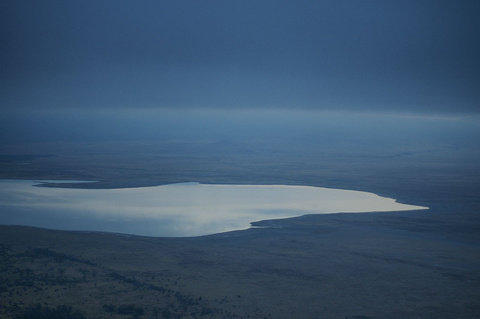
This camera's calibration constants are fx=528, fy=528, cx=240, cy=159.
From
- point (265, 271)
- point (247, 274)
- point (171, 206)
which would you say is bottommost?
point (247, 274)

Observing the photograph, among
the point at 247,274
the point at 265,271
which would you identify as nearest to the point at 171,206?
the point at 265,271

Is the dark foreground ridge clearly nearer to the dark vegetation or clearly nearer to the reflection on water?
the dark vegetation

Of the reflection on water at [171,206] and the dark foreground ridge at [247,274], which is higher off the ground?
the reflection on water at [171,206]

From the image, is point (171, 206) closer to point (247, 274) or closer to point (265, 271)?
point (265, 271)

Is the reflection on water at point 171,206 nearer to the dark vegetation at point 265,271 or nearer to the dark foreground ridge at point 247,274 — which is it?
the dark vegetation at point 265,271

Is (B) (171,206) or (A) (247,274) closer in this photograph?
(A) (247,274)

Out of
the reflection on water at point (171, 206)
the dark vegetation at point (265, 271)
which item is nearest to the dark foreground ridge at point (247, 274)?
the dark vegetation at point (265, 271)

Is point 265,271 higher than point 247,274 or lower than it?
higher

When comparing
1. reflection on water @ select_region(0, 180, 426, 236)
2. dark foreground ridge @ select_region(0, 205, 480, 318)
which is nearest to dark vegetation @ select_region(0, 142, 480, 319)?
dark foreground ridge @ select_region(0, 205, 480, 318)

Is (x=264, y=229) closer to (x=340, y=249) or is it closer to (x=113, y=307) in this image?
(x=340, y=249)
